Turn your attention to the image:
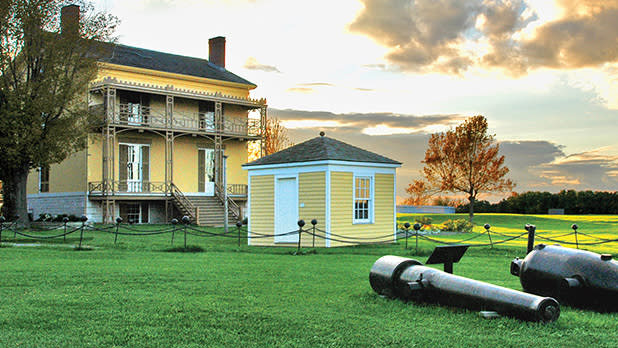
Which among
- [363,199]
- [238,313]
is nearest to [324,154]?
[363,199]

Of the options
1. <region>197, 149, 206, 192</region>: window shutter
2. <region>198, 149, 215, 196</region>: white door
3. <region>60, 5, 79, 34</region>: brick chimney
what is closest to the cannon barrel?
<region>60, 5, 79, 34</region>: brick chimney

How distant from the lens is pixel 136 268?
12617 millimetres

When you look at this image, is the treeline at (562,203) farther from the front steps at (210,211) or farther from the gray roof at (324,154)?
the gray roof at (324,154)

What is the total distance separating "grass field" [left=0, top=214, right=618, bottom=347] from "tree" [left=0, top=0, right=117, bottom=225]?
52.4ft

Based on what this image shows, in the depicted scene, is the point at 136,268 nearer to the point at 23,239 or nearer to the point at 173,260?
the point at 173,260

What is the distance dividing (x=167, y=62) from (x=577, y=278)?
33.5 m

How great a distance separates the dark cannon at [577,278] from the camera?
8.02 m

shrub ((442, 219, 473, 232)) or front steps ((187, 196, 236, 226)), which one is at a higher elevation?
front steps ((187, 196, 236, 226))

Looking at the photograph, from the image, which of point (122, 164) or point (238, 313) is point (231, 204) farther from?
point (238, 313)

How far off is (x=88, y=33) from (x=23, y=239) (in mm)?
11267

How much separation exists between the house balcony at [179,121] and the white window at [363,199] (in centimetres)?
1530

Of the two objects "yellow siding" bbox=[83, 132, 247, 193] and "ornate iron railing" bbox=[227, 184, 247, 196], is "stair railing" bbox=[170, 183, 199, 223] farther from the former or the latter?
"ornate iron railing" bbox=[227, 184, 247, 196]

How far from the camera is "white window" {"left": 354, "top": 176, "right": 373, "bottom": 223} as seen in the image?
21422 mm

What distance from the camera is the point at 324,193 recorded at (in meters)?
20.4
